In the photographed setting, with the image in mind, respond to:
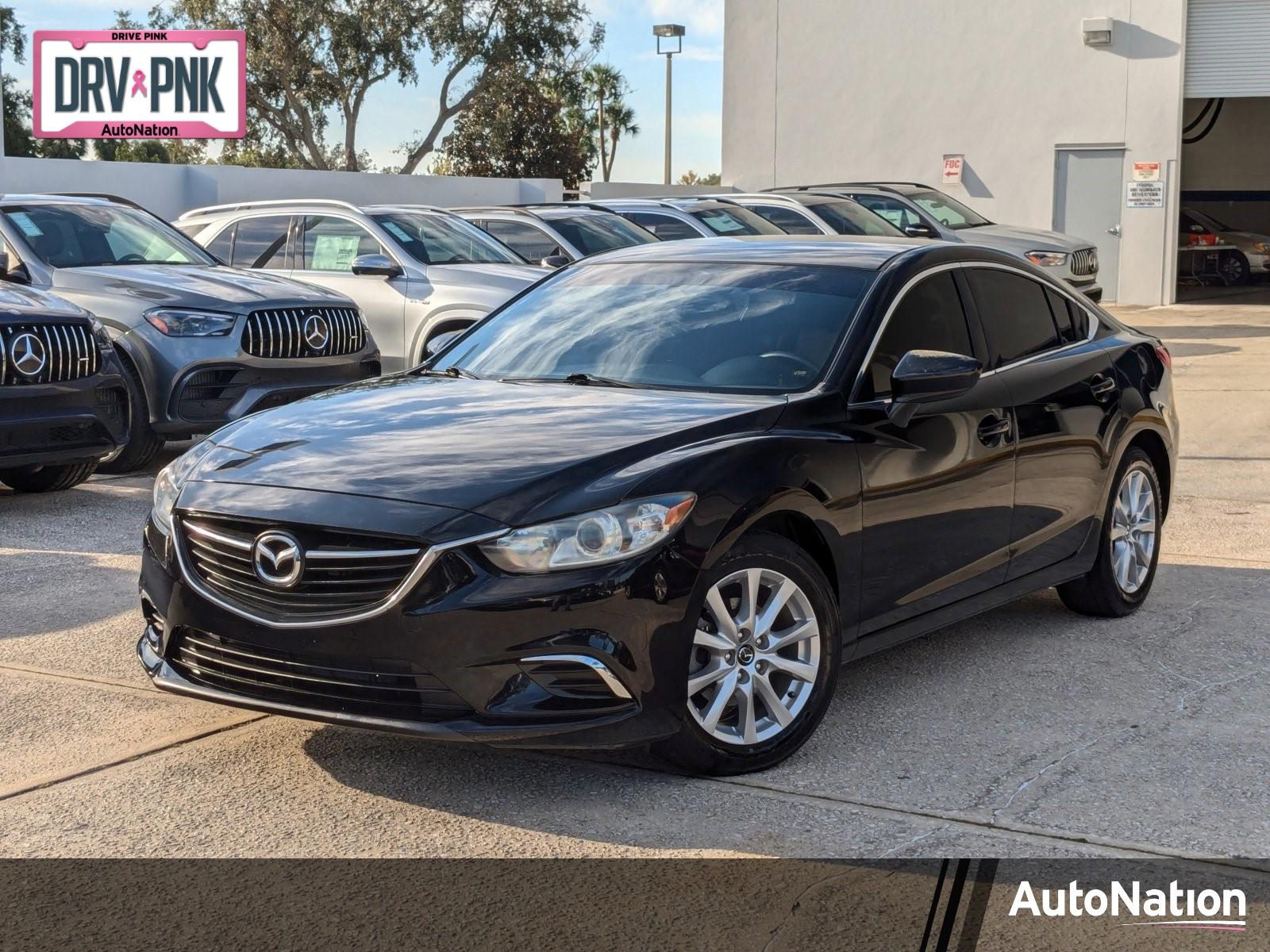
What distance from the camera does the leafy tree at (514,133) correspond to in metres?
43.5

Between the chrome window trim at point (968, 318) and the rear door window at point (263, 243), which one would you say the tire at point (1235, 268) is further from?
the chrome window trim at point (968, 318)

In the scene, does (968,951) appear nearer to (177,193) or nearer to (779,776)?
(779,776)

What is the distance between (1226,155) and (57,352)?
3232cm

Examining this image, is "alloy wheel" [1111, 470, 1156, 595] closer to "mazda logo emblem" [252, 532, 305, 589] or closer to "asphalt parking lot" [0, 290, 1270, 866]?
"asphalt parking lot" [0, 290, 1270, 866]

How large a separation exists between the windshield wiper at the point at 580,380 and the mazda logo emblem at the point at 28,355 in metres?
4.15

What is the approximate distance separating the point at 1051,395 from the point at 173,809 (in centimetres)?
353

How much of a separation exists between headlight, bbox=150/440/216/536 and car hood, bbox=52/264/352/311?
17.2 ft

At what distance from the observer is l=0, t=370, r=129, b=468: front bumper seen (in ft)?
28.2

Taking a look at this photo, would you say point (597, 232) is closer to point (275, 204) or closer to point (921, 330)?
point (275, 204)

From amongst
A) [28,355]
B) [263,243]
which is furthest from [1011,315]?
[263,243]

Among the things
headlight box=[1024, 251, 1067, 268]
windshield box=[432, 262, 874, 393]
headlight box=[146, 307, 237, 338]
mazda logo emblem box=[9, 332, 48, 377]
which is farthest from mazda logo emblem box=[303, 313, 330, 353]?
headlight box=[1024, 251, 1067, 268]

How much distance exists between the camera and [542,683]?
425 cm

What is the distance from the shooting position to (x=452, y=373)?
232 inches

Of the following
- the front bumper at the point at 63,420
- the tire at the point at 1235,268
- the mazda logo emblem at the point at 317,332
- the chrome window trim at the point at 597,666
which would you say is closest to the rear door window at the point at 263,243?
the mazda logo emblem at the point at 317,332
